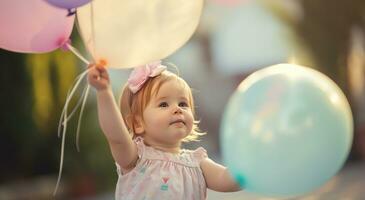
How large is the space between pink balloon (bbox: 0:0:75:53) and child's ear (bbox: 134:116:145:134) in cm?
24

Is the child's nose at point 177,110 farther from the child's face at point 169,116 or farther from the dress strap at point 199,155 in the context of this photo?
the dress strap at point 199,155

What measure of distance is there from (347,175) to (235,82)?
1.30 meters

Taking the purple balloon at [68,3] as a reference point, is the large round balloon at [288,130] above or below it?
below

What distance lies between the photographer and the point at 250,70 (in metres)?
5.26

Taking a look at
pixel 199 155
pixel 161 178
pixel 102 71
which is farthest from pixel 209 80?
pixel 102 71

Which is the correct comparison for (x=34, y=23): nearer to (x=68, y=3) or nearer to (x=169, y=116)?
(x=68, y=3)

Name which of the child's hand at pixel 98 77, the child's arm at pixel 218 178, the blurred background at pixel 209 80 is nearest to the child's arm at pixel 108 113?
the child's hand at pixel 98 77

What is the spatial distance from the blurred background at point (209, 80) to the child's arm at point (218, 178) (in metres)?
1.91

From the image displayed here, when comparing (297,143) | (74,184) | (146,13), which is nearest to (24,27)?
(146,13)

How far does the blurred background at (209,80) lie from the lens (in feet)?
13.2

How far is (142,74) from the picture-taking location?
157cm

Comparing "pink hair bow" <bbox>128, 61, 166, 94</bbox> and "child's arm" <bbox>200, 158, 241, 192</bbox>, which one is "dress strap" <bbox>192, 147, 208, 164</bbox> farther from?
"pink hair bow" <bbox>128, 61, 166, 94</bbox>

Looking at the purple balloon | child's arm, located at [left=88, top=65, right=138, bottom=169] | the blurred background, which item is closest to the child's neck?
child's arm, located at [left=88, top=65, right=138, bottom=169]

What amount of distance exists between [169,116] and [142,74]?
0.40 ft
